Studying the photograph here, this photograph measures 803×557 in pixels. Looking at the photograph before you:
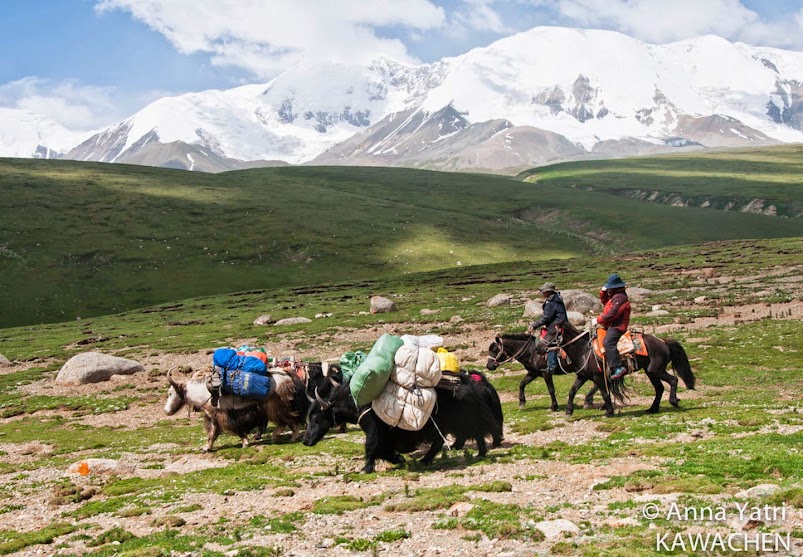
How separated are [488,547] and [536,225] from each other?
141417mm

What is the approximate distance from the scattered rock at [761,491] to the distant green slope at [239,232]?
3266 inches

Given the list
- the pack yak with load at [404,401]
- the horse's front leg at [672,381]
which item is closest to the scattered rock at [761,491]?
the pack yak with load at [404,401]

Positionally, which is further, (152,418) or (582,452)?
(152,418)

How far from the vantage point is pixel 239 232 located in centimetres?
11762

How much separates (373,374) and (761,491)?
25.4 feet

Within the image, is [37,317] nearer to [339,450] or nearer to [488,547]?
[339,450]

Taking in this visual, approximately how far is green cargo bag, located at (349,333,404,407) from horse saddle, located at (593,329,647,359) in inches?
282

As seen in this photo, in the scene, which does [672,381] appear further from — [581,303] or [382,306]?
[382,306]

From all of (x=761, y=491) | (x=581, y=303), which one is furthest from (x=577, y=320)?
(x=761, y=491)

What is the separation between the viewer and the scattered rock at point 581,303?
49219 millimetres

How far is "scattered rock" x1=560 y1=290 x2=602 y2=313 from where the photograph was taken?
49219 mm

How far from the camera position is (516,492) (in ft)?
42.8

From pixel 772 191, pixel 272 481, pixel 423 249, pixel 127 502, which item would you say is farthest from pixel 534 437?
pixel 772 191

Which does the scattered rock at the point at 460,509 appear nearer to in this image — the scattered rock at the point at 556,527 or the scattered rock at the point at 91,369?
the scattered rock at the point at 556,527
